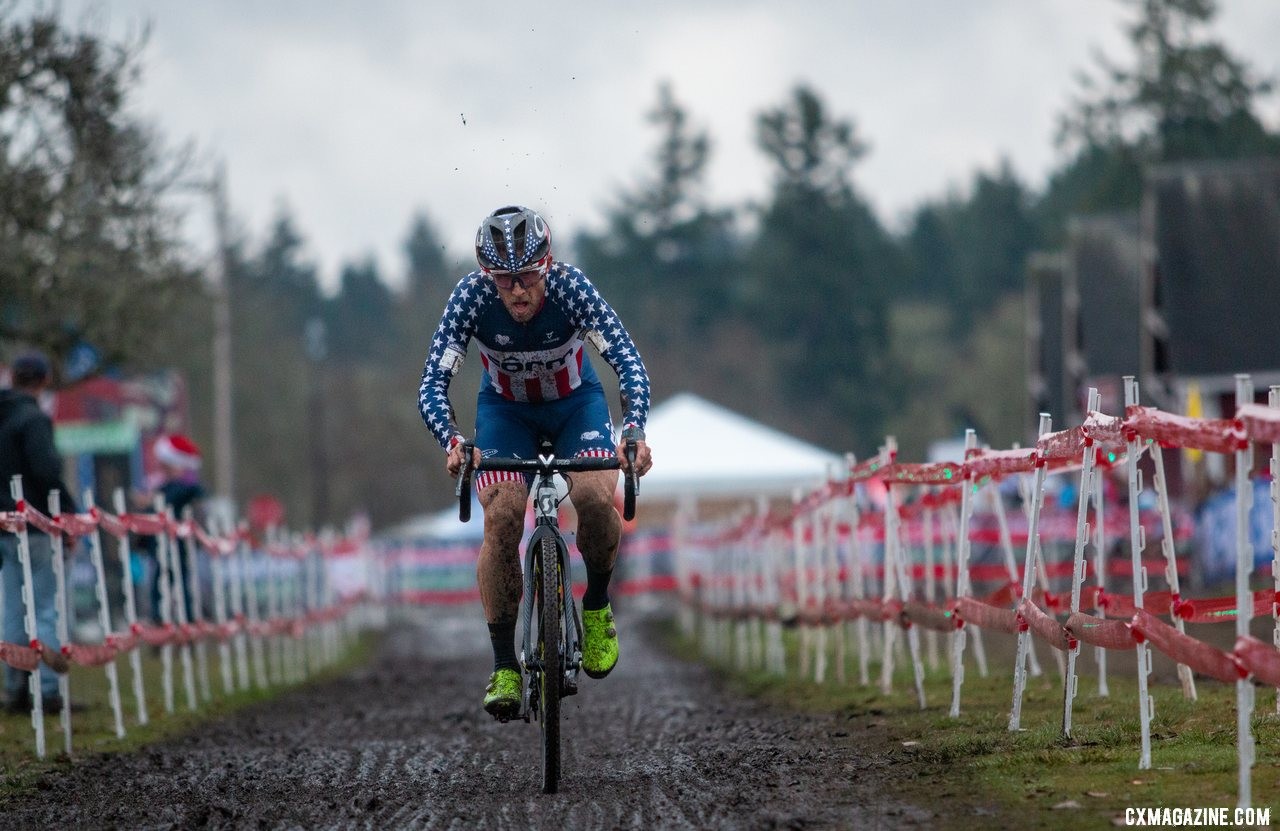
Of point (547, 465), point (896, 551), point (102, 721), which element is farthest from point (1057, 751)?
point (102, 721)

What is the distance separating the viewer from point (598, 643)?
8633 millimetres

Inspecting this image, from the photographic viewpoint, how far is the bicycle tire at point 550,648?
7.91 m

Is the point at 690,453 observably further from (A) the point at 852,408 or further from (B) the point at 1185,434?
(A) the point at 852,408

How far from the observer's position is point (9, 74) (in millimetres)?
19688

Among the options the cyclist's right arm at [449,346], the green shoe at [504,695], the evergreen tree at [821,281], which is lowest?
the green shoe at [504,695]

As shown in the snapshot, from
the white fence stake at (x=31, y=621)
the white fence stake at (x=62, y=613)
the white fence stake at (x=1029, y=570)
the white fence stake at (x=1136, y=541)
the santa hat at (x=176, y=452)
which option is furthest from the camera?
the santa hat at (x=176, y=452)

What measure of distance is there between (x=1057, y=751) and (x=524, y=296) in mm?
3039

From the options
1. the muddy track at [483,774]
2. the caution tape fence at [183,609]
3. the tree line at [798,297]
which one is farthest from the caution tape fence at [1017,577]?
the tree line at [798,297]

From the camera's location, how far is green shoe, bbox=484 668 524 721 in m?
8.27

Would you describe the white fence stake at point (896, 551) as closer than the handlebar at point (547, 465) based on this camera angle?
No

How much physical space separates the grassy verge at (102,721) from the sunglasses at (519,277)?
3.25 meters

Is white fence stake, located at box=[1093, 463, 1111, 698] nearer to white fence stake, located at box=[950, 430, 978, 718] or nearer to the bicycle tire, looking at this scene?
white fence stake, located at box=[950, 430, 978, 718]

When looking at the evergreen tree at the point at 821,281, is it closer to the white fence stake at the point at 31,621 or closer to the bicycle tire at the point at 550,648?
the white fence stake at the point at 31,621

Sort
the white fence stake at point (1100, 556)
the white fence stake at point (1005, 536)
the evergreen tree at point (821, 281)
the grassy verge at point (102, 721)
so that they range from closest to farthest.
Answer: the white fence stake at point (1100, 556)
the grassy verge at point (102, 721)
the white fence stake at point (1005, 536)
the evergreen tree at point (821, 281)
